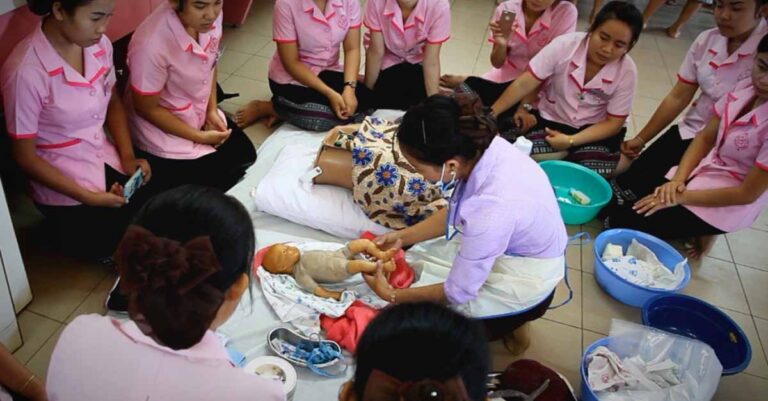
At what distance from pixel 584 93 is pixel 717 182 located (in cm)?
65

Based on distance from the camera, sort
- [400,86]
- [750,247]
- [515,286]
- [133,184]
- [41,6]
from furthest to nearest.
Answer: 1. [400,86]
2. [750,247]
3. [133,184]
4. [515,286]
5. [41,6]

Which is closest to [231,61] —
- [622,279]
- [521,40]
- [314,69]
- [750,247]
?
[314,69]

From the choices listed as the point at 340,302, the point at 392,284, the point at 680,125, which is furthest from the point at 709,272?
the point at 340,302

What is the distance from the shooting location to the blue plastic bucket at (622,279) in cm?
198

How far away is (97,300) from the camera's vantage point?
1815 millimetres

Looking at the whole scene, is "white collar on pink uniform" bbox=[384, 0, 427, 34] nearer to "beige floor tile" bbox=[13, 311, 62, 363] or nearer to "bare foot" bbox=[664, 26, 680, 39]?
Answer: "beige floor tile" bbox=[13, 311, 62, 363]

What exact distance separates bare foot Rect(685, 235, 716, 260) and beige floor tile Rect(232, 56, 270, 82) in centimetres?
231

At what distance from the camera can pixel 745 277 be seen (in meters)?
2.26

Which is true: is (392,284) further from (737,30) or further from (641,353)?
(737,30)

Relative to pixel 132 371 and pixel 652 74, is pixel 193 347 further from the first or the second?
pixel 652 74

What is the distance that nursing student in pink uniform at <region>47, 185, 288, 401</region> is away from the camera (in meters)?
0.85

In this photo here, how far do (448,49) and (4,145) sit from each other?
2.66m

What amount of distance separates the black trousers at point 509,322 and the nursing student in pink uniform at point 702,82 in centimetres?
94

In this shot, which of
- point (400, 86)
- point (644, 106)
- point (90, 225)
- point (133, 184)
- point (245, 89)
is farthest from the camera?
point (644, 106)
